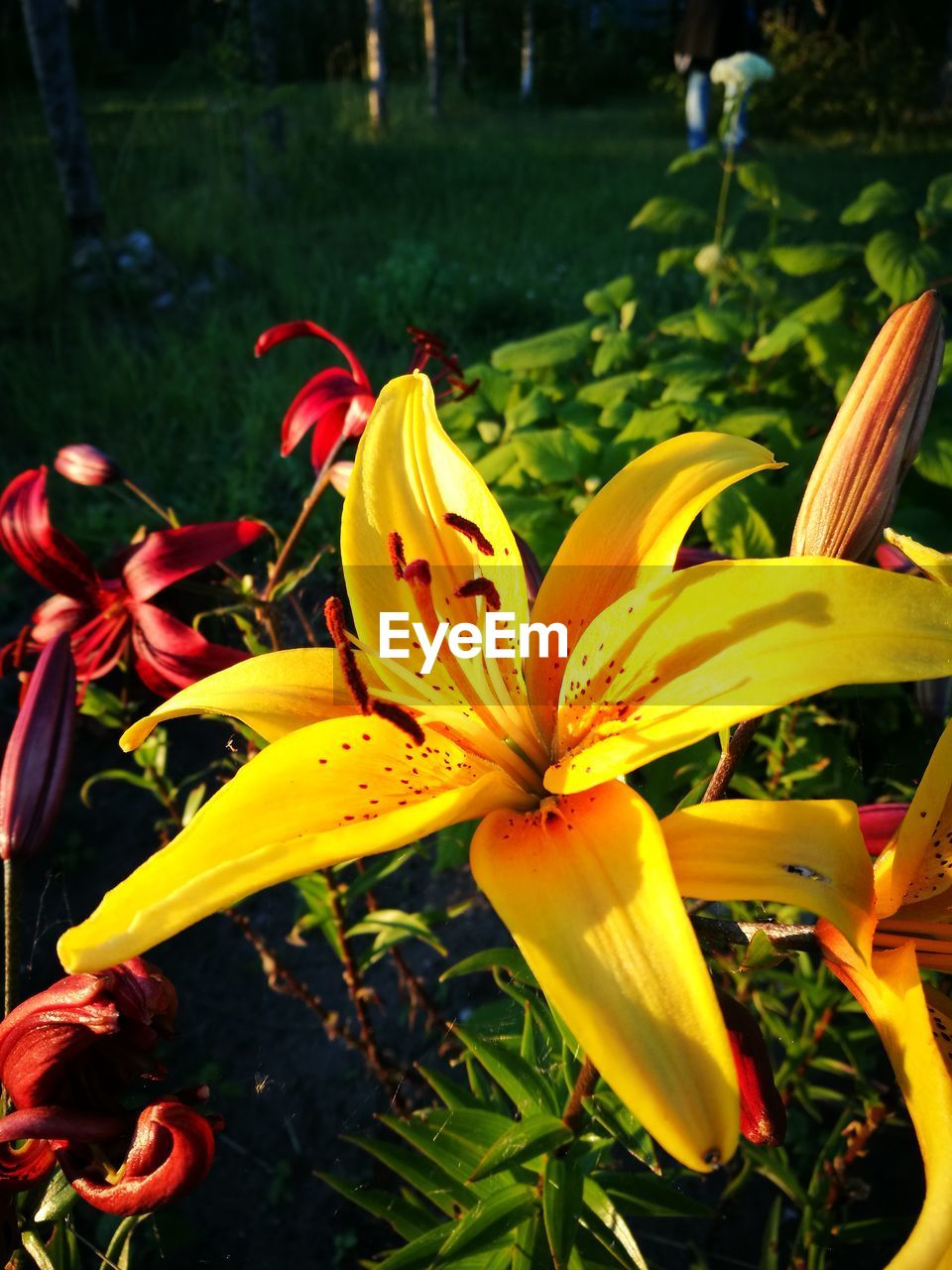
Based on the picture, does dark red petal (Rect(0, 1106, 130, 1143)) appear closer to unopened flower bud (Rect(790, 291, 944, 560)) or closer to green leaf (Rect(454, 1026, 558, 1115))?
green leaf (Rect(454, 1026, 558, 1115))

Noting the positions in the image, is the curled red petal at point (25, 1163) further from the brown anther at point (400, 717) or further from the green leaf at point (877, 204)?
the green leaf at point (877, 204)

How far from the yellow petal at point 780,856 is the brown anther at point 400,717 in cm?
15

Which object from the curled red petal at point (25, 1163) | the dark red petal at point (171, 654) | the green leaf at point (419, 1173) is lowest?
the green leaf at point (419, 1173)

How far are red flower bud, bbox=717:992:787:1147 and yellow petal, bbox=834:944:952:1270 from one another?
0.29 ft

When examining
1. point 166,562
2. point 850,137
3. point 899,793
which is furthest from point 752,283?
point 850,137

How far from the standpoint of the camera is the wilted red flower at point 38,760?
28.7 inches

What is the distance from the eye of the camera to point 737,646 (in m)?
0.54

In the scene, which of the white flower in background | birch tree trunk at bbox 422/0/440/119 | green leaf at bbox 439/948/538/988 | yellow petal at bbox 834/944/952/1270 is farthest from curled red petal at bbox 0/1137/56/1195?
birch tree trunk at bbox 422/0/440/119

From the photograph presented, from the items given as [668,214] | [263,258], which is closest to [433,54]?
[263,258]

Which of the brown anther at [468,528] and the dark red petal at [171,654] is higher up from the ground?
the brown anther at [468,528]

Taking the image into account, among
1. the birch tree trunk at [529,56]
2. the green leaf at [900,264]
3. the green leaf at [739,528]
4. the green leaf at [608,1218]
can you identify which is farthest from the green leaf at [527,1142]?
the birch tree trunk at [529,56]

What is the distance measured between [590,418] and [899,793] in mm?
962

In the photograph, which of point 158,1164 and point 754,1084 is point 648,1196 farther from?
point 158,1164

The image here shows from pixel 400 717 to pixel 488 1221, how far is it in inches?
21.7
